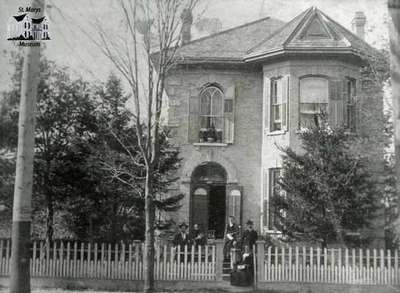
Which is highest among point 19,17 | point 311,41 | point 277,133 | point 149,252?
point 311,41

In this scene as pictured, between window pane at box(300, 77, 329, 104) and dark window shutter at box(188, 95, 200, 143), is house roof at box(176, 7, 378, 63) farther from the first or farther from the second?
dark window shutter at box(188, 95, 200, 143)

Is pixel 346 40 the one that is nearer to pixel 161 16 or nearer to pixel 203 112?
pixel 203 112

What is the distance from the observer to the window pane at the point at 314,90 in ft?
55.2

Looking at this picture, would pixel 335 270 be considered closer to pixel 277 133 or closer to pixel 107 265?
pixel 107 265

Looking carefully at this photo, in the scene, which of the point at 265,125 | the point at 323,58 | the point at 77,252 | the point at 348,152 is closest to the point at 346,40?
the point at 323,58

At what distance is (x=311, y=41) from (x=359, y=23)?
5.65 meters

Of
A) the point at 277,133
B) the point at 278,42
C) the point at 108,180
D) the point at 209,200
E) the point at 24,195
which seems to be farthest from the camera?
the point at 209,200

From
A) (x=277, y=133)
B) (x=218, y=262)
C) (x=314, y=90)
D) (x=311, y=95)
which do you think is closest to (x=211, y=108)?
(x=277, y=133)

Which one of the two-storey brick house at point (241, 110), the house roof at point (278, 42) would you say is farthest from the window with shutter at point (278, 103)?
the house roof at point (278, 42)

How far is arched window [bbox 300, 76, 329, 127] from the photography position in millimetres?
16734

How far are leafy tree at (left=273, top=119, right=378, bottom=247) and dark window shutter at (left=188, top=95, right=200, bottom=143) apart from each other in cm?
576

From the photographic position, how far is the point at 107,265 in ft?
36.3

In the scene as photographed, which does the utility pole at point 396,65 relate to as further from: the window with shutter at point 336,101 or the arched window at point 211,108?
the arched window at point 211,108

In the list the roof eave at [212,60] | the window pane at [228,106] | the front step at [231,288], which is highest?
the roof eave at [212,60]
